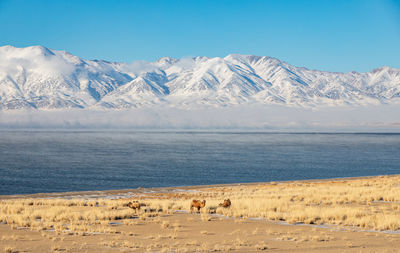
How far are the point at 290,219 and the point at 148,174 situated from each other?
5593 centimetres

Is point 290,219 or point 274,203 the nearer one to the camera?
point 290,219

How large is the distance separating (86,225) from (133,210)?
4.87 m

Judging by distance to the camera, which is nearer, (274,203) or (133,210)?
(133,210)

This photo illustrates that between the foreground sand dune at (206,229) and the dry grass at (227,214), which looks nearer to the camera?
the foreground sand dune at (206,229)

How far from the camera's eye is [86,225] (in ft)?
63.8

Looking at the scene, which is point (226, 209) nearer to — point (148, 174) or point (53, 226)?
point (53, 226)

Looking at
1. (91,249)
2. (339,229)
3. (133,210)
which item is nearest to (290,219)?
(339,229)

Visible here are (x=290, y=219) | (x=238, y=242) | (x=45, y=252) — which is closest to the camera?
(x=45, y=252)

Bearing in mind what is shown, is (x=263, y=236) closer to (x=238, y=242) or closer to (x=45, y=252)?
(x=238, y=242)

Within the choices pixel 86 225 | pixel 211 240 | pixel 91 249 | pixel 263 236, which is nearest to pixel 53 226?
pixel 86 225

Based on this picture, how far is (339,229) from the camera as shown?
19.2 m

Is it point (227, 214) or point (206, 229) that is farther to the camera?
point (227, 214)

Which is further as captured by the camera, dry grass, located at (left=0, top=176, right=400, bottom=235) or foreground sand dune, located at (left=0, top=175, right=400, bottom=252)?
dry grass, located at (left=0, top=176, right=400, bottom=235)

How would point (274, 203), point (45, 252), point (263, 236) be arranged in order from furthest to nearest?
point (274, 203) → point (263, 236) → point (45, 252)
